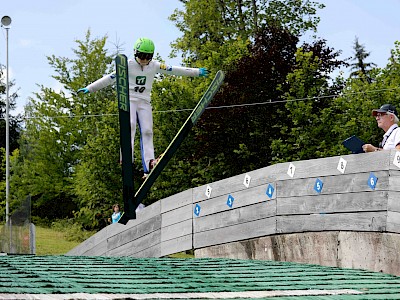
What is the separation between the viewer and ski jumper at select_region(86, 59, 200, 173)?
989 centimetres

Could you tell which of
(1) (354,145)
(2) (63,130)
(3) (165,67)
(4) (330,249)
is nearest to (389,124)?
(1) (354,145)

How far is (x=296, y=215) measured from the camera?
9.30 meters

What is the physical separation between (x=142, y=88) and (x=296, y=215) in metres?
2.44

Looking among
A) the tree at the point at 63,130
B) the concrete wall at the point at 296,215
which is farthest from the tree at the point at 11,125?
the concrete wall at the point at 296,215

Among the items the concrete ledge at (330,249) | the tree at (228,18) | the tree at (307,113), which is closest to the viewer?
the concrete ledge at (330,249)

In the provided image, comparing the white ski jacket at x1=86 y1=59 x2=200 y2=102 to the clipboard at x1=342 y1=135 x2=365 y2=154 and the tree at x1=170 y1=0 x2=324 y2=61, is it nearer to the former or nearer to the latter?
the clipboard at x1=342 y1=135 x2=365 y2=154

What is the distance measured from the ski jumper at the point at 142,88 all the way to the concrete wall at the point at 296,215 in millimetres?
1233

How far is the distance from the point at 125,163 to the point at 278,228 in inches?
83.8

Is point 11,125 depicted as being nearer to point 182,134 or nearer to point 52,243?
point 52,243

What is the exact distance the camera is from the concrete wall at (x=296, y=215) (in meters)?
8.05

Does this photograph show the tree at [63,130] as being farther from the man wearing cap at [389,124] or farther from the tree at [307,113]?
the man wearing cap at [389,124]

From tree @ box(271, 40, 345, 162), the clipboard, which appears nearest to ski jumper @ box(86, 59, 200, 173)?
the clipboard

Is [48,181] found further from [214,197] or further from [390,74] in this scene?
[214,197]

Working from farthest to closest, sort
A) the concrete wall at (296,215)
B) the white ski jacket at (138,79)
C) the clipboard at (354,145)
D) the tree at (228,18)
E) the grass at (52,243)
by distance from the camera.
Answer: the tree at (228,18) → the grass at (52,243) → the white ski jacket at (138,79) → the clipboard at (354,145) → the concrete wall at (296,215)
